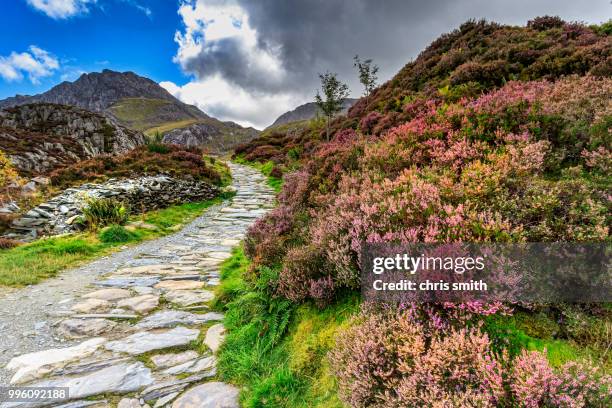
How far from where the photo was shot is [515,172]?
378 centimetres

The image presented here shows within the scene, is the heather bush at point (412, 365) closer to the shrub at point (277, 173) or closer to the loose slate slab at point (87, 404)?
the loose slate slab at point (87, 404)

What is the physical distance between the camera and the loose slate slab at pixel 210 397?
2.93 m

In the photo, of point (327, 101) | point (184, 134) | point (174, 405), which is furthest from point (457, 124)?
point (184, 134)

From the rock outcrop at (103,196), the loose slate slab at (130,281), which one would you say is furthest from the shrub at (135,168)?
the loose slate slab at (130,281)

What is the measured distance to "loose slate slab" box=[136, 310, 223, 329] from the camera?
14.5 ft

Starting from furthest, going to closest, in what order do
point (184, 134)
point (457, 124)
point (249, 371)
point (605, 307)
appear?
point (184, 134), point (457, 124), point (249, 371), point (605, 307)

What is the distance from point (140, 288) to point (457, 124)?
6926mm

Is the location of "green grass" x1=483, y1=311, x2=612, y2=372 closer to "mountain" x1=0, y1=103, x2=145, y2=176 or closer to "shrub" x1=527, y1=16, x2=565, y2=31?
"shrub" x1=527, y1=16, x2=565, y2=31

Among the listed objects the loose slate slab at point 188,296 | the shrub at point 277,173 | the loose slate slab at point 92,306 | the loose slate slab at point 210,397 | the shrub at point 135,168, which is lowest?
the loose slate slab at point 210,397

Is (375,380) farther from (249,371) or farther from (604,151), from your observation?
(604,151)

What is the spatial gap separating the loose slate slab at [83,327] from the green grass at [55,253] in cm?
253

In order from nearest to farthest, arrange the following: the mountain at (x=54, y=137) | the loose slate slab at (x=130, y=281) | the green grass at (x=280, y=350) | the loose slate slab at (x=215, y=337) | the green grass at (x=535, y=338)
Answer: the green grass at (x=535, y=338), the green grass at (x=280, y=350), the loose slate slab at (x=215, y=337), the loose slate slab at (x=130, y=281), the mountain at (x=54, y=137)

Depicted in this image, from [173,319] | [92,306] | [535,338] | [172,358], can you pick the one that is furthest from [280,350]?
[92,306]

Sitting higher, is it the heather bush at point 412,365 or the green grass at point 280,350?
the heather bush at point 412,365
